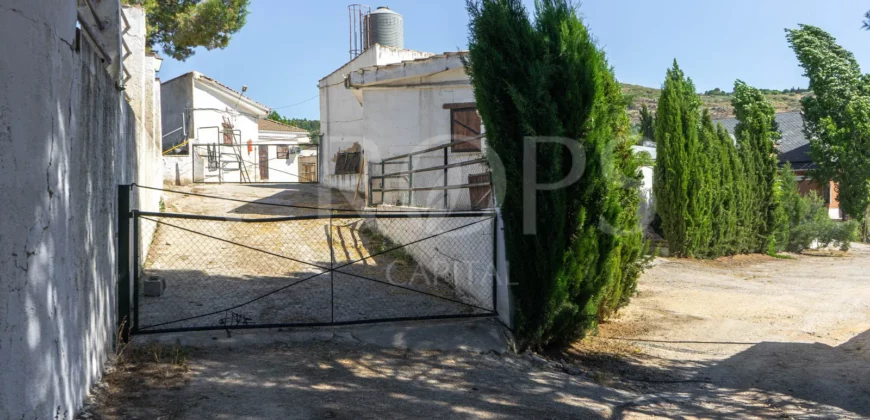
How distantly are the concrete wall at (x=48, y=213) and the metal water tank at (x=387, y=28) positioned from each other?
62.9ft

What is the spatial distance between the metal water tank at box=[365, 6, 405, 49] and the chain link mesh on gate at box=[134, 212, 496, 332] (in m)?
12.6

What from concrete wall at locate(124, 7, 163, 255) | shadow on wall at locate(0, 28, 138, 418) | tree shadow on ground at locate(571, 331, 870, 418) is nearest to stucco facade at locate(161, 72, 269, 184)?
concrete wall at locate(124, 7, 163, 255)

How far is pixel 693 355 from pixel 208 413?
17.4 feet

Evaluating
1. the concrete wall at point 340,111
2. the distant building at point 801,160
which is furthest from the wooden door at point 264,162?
the distant building at point 801,160

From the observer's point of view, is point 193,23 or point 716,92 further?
point 716,92

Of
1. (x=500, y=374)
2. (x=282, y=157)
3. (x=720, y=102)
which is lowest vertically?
(x=500, y=374)

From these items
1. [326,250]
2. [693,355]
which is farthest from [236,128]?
[693,355]

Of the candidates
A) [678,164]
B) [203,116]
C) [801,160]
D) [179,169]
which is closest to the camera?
[678,164]

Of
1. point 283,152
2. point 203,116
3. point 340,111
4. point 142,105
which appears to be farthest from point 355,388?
point 283,152

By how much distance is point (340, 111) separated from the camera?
73.9 ft

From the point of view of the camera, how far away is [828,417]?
5543 mm

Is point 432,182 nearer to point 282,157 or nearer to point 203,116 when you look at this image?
point 203,116

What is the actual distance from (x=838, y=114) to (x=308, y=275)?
23878 millimetres

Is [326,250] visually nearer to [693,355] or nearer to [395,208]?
[395,208]
